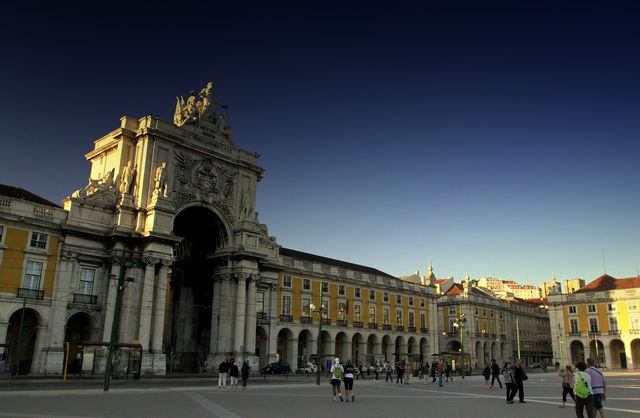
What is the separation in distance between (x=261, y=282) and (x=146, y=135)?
20252mm

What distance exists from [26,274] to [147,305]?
931cm

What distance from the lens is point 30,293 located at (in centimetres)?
4119

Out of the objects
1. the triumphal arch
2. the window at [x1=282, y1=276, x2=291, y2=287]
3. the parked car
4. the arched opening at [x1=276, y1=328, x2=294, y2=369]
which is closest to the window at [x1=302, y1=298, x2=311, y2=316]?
the window at [x1=282, y1=276, x2=291, y2=287]

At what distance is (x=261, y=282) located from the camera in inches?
2352

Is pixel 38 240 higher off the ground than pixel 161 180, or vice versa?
pixel 161 180

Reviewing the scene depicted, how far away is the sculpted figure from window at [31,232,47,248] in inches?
370

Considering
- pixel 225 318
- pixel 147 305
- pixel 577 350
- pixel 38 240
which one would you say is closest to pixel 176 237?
pixel 147 305

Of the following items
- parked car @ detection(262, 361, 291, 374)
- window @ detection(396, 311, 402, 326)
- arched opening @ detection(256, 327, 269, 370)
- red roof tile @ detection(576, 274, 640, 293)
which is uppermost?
red roof tile @ detection(576, 274, 640, 293)

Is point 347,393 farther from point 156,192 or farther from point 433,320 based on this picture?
point 433,320

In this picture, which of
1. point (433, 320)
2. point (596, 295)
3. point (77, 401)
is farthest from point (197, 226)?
point (596, 295)

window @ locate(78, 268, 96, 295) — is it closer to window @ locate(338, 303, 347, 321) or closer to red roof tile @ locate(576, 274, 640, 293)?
window @ locate(338, 303, 347, 321)

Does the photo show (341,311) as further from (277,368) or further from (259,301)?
(277,368)

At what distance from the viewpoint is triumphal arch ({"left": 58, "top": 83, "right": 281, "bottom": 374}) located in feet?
148

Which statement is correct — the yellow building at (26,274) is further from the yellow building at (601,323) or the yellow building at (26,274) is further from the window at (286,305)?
the yellow building at (601,323)
